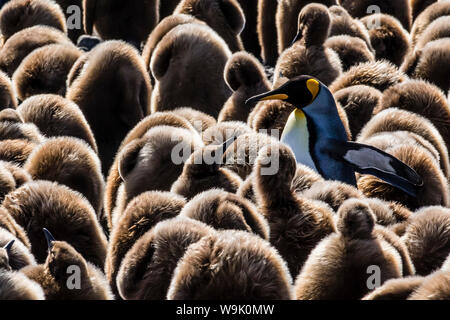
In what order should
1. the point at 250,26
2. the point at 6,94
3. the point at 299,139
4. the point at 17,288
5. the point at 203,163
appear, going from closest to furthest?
the point at 17,288
the point at 203,163
the point at 299,139
the point at 6,94
the point at 250,26

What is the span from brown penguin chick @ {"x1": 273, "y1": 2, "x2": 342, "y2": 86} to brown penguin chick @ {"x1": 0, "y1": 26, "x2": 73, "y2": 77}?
1.81 m

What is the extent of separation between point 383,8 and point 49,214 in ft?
18.5

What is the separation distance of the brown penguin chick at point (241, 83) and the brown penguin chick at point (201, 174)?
5.95 ft

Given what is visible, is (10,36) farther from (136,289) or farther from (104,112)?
(136,289)

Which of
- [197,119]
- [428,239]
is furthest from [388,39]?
[428,239]

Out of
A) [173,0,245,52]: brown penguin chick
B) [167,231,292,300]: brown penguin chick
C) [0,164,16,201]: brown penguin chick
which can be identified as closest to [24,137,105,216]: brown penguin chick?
[0,164,16,201]: brown penguin chick

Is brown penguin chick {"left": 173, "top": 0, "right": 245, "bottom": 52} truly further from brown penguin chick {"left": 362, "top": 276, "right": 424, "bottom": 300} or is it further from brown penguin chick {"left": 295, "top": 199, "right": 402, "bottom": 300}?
brown penguin chick {"left": 362, "top": 276, "right": 424, "bottom": 300}

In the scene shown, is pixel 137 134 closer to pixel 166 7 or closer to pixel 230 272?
pixel 230 272

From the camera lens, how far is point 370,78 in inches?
282

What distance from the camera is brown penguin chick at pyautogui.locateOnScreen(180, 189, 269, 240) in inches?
174

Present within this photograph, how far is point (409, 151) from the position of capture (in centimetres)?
564

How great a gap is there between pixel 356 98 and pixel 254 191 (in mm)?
1992

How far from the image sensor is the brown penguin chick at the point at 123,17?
9.70 meters

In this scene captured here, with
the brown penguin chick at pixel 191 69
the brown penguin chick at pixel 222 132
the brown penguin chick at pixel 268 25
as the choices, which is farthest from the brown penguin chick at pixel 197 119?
the brown penguin chick at pixel 268 25
